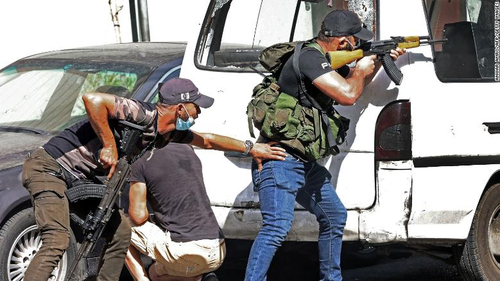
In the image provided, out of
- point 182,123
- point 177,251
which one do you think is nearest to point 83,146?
point 182,123

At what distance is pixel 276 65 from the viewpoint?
536 centimetres

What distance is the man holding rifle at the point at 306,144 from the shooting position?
5156mm

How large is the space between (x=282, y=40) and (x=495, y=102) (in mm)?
1519

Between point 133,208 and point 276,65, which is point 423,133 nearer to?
point 276,65

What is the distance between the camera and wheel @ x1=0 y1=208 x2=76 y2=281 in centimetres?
565

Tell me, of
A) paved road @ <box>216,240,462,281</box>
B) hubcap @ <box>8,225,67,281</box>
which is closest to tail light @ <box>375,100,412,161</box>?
paved road @ <box>216,240,462,281</box>

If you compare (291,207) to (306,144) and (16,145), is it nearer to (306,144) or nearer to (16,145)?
(306,144)

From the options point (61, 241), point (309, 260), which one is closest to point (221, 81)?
point (61, 241)

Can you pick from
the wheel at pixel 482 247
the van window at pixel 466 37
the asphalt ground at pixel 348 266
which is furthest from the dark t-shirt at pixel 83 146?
the wheel at pixel 482 247

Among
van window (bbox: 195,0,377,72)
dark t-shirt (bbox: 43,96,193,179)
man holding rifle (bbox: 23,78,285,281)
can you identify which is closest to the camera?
man holding rifle (bbox: 23,78,285,281)

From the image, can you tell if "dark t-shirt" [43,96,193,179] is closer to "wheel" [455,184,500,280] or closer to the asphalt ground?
the asphalt ground

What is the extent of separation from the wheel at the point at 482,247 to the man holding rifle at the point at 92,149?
131 centimetres

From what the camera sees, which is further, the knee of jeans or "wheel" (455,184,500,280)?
"wheel" (455,184,500,280)

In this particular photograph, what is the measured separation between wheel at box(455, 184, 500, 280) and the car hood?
2.65 m
